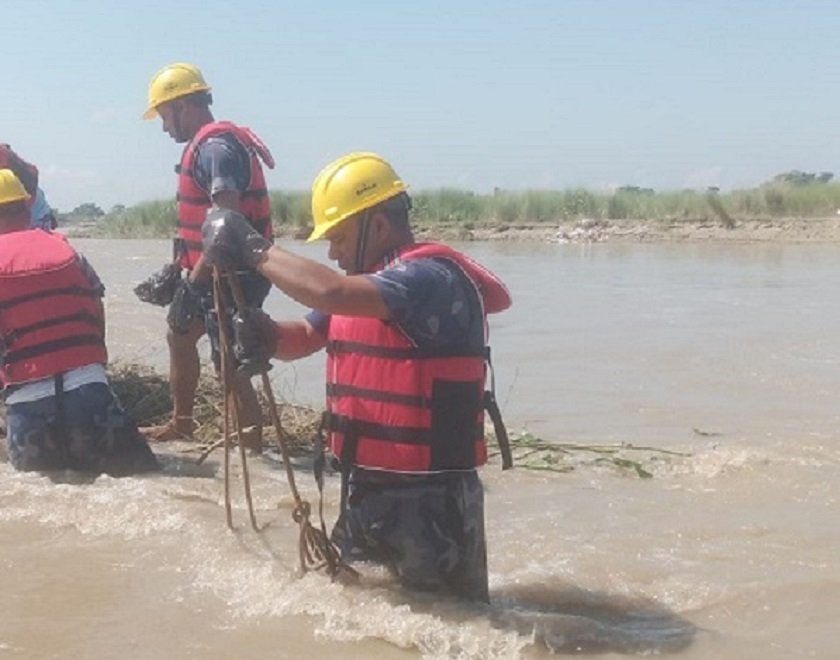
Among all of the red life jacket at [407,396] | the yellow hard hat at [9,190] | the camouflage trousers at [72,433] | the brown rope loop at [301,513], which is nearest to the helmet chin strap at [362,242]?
the red life jacket at [407,396]

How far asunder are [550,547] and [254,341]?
1.85 meters

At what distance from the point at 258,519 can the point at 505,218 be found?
3142cm

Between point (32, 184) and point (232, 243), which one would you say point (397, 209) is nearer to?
point (232, 243)

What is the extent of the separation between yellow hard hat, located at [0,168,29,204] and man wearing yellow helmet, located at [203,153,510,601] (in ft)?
8.54

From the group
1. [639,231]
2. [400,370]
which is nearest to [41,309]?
[400,370]

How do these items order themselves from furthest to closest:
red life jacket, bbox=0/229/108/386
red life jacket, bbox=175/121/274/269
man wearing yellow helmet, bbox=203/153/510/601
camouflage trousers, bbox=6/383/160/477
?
red life jacket, bbox=175/121/274/269
camouflage trousers, bbox=6/383/160/477
red life jacket, bbox=0/229/108/386
man wearing yellow helmet, bbox=203/153/510/601

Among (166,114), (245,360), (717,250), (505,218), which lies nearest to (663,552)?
(245,360)

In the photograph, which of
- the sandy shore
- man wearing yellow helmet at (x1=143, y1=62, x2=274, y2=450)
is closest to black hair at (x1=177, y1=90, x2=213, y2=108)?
man wearing yellow helmet at (x1=143, y1=62, x2=274, y2=450)

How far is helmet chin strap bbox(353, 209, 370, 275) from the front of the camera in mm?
4090

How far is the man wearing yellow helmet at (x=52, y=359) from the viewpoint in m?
6.09

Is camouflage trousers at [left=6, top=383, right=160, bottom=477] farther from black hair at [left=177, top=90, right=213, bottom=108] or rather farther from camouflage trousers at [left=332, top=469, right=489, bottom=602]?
camouflage trousers at [left=332, top=469, right=489, bottom=602]

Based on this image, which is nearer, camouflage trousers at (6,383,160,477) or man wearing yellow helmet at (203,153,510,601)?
man wearing yellow helmet at (203,153,510,601)

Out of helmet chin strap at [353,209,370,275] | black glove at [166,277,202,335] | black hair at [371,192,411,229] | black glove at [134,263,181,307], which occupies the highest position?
black hair at [371,192,411,229]

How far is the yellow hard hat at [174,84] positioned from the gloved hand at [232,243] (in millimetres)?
2931
